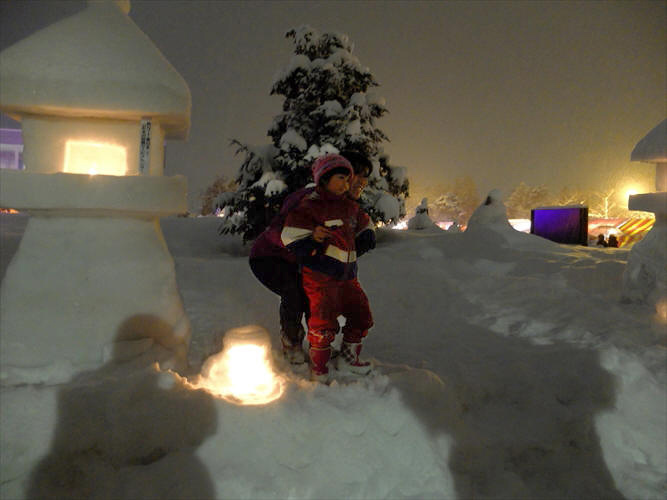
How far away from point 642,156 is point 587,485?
15.1 feet

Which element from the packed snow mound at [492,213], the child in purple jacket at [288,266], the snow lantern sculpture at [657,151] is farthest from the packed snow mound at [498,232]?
the child in purple jacket at [288,266]

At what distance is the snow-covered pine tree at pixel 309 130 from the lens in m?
10.1

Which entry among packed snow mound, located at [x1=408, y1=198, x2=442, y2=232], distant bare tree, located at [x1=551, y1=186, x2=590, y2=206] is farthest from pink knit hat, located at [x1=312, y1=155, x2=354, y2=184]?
distant bare tree, located at [x1=551, y1=186, x2=590, y2=206]

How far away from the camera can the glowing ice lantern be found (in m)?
2.65

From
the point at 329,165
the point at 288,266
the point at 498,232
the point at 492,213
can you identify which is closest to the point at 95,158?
the point at 288,266

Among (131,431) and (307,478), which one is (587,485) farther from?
(131,431)

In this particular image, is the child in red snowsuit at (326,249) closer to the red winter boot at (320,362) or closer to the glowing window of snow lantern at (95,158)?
the red winter boot at (320,362)

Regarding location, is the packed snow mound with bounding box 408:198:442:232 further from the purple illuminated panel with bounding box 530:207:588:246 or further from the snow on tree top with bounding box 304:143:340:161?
the snow on tree top with bounding box 304:143:340:161

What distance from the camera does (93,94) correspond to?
2705 millimetres

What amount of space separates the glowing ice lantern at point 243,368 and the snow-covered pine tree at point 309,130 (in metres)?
7.16

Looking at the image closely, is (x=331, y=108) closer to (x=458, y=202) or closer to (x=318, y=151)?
(x=318, y=151)

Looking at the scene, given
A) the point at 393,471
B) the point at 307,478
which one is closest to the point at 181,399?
the point at 307,478

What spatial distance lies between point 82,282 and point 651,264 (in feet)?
20.5

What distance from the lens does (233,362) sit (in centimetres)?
275
